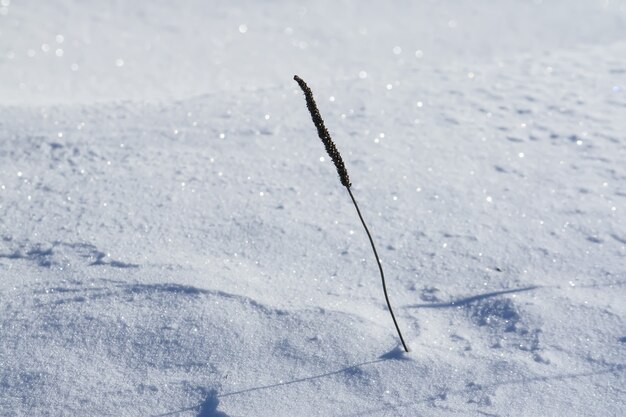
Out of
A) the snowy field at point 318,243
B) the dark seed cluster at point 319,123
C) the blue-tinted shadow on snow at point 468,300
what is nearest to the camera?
the dark seed cluster at point 319,123

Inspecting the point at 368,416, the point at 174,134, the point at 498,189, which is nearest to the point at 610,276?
the point at 498,189

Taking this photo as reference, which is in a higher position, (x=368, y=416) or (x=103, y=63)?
(x=103, y=63)

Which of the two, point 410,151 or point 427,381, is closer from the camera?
point 427,381

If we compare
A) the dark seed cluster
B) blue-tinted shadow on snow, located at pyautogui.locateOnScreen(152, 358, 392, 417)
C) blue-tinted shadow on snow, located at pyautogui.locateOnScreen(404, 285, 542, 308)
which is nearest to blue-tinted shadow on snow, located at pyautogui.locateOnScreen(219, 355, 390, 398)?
blue-tinted shadow on snow, located at pyautogui.locateOnScreen(152, 358, 392, 417)

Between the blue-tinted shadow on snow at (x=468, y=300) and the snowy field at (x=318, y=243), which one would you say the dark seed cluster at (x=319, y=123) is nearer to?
the snowy field at (x=318, y=243)

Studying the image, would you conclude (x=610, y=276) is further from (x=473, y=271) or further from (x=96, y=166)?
(x=96, y=166)

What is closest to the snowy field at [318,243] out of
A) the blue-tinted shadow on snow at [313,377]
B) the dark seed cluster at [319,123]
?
the blue-tinted shadow on snow at [313,377]

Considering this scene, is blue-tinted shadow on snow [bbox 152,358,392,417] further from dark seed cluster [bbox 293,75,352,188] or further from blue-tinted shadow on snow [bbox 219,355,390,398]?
dark seed cluster [bbox 293,75,352,188]

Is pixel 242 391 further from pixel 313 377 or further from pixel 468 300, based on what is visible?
pixel 468 300
